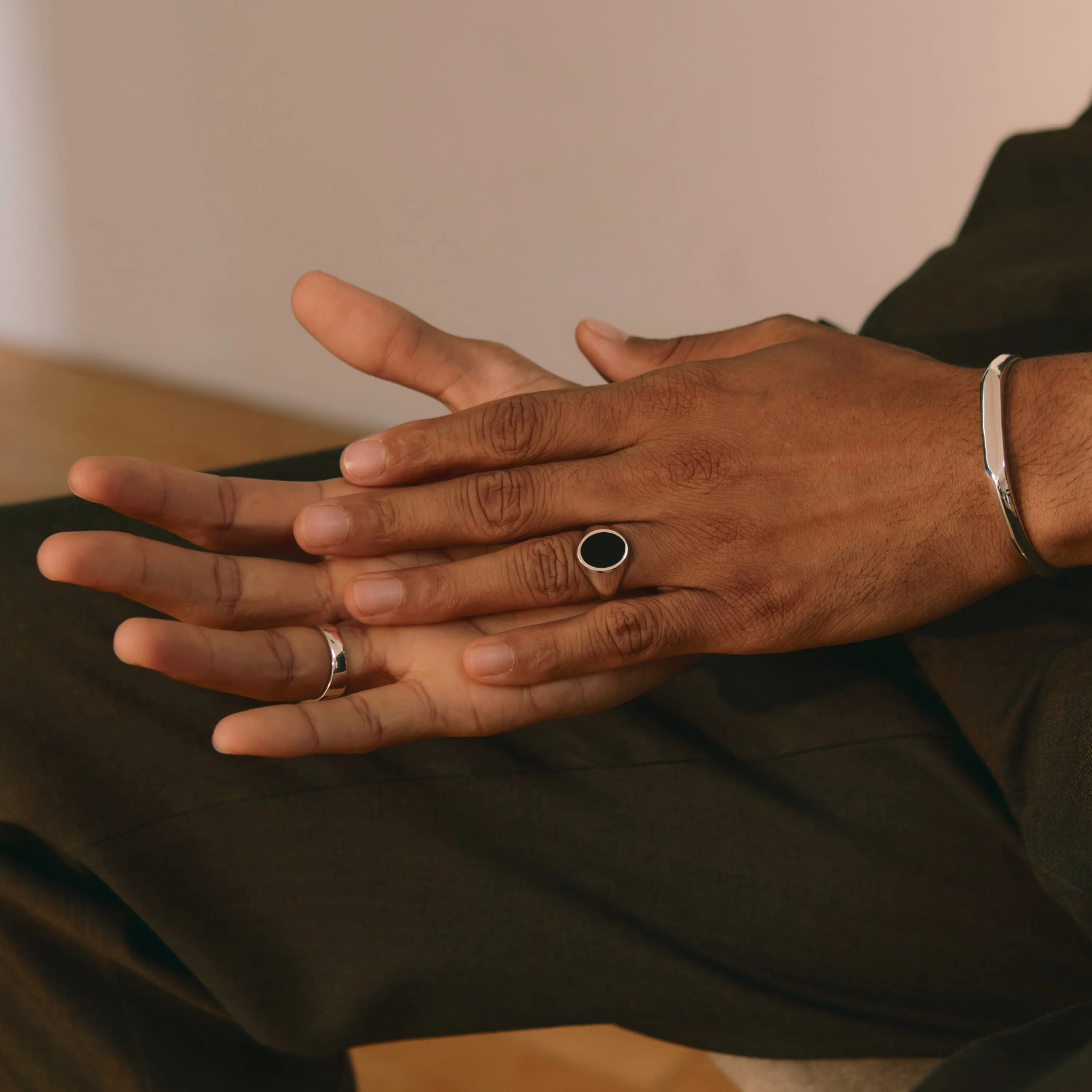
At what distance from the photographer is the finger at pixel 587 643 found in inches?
24.2

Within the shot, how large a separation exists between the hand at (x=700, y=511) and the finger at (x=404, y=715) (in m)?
0.02

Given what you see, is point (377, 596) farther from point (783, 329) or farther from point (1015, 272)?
point (1015, 272)

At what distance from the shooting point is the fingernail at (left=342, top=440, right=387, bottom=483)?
25.5 inches

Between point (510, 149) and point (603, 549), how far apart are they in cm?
132

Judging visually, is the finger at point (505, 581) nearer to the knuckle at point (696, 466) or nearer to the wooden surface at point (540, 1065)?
the knuckle at point (696, 466)

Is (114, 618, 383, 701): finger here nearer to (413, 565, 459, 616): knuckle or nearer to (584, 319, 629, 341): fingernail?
(413, 565, 459, 616): knuckle

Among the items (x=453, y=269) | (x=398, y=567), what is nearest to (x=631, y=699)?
(x=398, y=567)

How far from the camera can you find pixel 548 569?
2.11 ft

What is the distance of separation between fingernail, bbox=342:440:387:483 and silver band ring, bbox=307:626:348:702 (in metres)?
0.11

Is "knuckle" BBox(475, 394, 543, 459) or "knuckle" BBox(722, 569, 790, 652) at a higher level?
"knuckle" BBox(475, 394, 543, 459)

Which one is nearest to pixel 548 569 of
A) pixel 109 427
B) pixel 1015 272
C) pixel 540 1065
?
pixel 1015 272

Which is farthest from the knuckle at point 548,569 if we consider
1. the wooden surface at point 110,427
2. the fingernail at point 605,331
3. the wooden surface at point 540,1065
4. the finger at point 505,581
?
the wooden surface at point 110,427

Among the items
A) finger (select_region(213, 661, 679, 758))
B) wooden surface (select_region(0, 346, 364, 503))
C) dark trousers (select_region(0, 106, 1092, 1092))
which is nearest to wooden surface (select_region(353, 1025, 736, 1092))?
dark trousers (select_region(0, 106, 1092, 1092))

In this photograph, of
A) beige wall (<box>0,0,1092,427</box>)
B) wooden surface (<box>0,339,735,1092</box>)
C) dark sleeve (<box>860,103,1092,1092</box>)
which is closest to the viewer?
dark sleeve (<box>860,103,1092,1092</box>)
